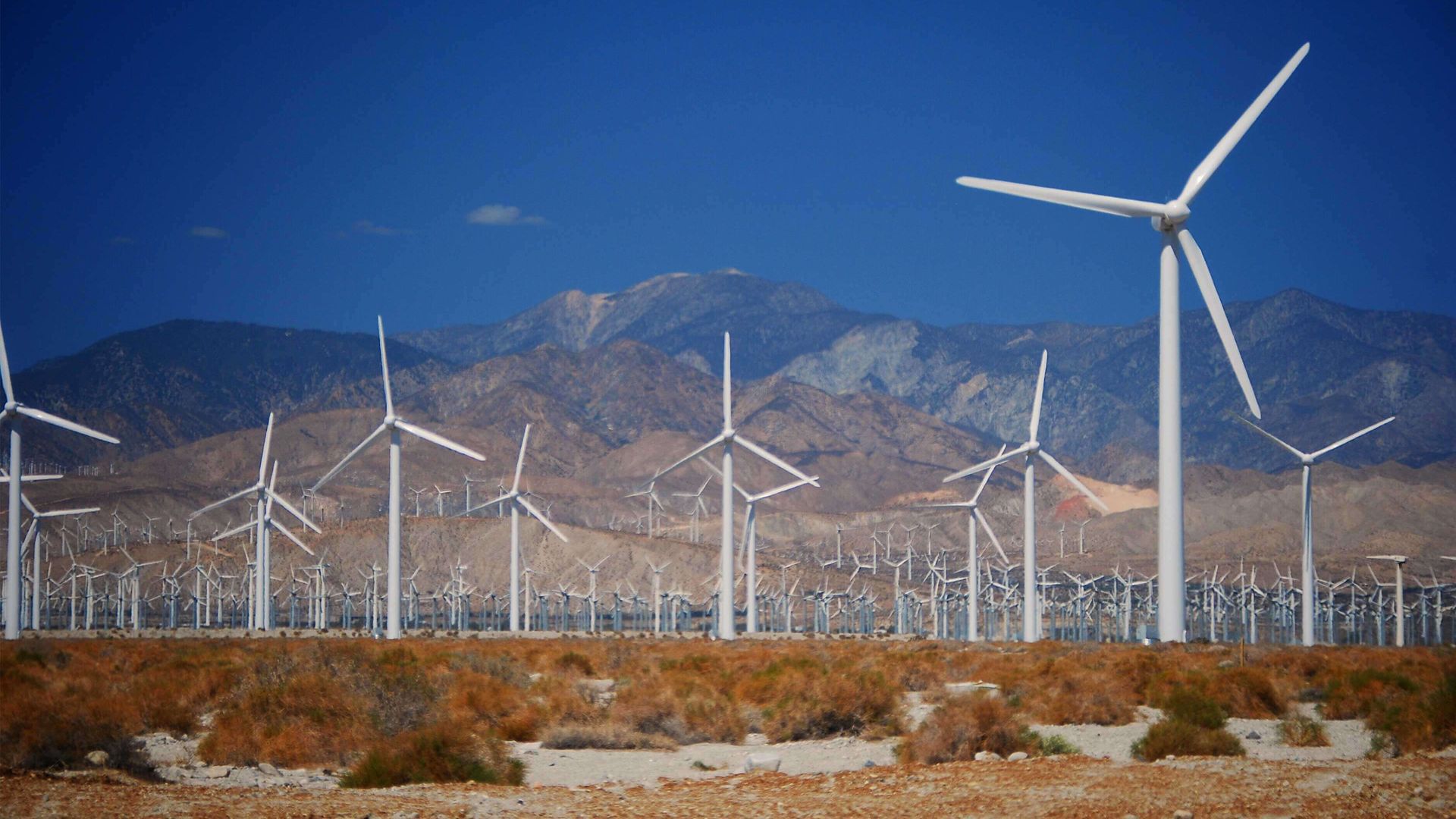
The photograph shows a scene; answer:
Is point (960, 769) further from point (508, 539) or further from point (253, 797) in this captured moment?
point (508, 539)

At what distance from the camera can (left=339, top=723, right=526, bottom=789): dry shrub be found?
767 inches

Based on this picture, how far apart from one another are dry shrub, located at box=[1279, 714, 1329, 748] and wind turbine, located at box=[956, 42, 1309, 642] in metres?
10.9

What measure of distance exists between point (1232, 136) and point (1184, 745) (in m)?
27.7

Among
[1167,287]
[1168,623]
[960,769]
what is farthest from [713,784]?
[1167,287]

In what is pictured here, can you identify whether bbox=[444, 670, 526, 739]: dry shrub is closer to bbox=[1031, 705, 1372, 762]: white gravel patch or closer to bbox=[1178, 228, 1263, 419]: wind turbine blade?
bbox=[1031, 705, 1372, 762]: white gravel patch

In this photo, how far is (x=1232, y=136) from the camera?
44.4m

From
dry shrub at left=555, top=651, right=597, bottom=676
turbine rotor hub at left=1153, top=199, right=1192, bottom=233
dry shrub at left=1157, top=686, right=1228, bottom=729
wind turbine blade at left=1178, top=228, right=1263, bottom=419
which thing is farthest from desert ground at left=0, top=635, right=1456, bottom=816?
turbine rotor hub at left=1153, top=199, right=1192, bottom=233

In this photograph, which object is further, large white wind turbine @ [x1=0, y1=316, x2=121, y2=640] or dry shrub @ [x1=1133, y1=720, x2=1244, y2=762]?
large white wind turbine @ [x1=0, y1=316, x2=121, y2=640]

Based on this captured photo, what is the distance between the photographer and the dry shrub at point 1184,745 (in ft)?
69.8

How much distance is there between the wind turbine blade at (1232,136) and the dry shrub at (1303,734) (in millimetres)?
20885

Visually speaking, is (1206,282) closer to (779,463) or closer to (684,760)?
(684,760)

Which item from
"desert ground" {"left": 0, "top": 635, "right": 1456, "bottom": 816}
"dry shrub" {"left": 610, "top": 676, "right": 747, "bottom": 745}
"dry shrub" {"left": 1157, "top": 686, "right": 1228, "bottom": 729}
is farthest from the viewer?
"dry shrub" {"left": 610, "top": 676, "right": 747, "bottom": 745}

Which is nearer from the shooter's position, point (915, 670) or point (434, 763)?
point (434, 763)

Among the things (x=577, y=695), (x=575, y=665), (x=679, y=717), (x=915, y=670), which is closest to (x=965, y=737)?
(x=679, y=717)
